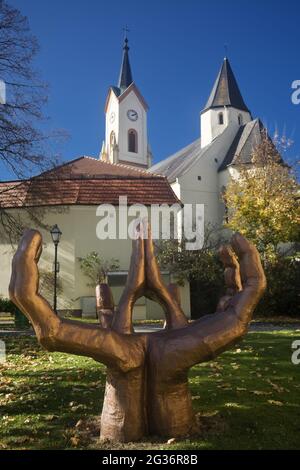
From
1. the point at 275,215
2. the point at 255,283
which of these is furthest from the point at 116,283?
the point at 255,283

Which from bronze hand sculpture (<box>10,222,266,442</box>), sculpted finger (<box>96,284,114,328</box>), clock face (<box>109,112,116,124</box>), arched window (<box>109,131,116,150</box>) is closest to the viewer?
bronze hand sculpture (<box>10,222,266,442</box>)

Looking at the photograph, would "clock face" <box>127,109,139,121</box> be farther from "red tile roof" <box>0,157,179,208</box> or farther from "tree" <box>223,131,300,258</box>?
"tree" <box>223,131,300,258</box>

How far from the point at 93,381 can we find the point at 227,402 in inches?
97.2

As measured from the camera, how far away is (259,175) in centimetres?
2491

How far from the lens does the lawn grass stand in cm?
441

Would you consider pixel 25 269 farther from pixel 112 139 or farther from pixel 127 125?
pixel 112 139

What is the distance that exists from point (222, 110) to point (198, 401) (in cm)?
4296

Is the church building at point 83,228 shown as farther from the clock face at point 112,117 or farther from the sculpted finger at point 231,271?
the clock face at point 112,117

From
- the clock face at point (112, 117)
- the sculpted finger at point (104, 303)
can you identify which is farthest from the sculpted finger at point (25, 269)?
the clock face at point (112, 117)

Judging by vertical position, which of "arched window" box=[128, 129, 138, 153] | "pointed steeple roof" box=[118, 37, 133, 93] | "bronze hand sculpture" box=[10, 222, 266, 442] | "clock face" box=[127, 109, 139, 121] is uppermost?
"pointed steeple roof" box=[118, 37, 133, 93]

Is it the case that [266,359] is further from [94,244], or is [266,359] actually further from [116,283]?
[94,244]

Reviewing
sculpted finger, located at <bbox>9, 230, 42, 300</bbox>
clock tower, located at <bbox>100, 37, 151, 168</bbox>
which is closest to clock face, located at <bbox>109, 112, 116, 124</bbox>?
clock tower, located at <bbox>100, 37, 151, 168</bbox>

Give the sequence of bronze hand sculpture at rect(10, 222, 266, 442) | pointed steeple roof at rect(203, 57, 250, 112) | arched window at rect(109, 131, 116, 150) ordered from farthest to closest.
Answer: arched window at rect(109, 131, 116, 150)
pointed steeple roof at rect(203, 57, 250, 112)
bronze hand sculpture at rect(10, 222, 266, 442)

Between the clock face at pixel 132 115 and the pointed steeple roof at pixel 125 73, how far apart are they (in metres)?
3.32
